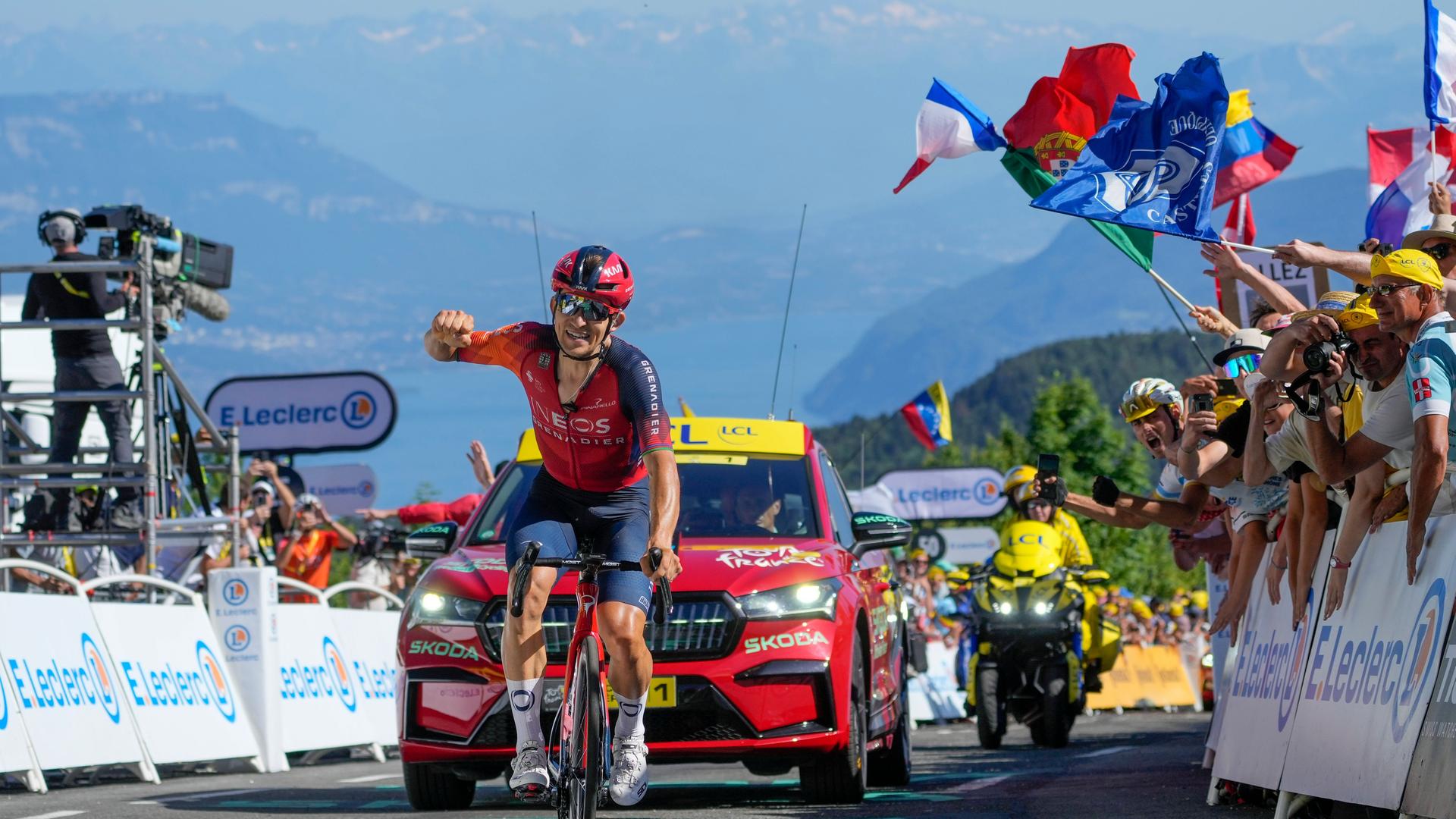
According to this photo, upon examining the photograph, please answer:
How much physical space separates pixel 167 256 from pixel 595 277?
10.9m

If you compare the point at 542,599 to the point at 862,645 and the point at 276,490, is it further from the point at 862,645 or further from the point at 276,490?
the point at 276,490

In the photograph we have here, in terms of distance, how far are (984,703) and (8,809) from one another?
9221 mm

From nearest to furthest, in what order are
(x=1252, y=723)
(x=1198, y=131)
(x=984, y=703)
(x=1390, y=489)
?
(x=1390, y=489), (x=1252, y=723), (x=1198, y=131), (x=984, y=703)

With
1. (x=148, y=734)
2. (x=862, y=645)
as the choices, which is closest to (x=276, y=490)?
(x=148, y=734)

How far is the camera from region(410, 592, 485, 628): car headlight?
10.0 metres

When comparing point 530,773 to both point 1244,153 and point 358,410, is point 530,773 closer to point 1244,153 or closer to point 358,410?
point 1244,153

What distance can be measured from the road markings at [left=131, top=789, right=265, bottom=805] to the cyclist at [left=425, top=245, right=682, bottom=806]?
149 inches

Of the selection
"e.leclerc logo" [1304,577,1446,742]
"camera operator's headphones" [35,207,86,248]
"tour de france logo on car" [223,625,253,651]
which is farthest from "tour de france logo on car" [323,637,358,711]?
"e.leclerc logo" [1304,577,1446,742]

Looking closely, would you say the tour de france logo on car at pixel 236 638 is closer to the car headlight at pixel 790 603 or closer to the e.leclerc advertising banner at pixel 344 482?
the car headlight at pixel 790 603

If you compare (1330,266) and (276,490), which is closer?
(1330,266)

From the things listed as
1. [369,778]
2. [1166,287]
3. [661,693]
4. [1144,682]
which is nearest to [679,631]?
[661,693]

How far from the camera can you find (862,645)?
35.7ft

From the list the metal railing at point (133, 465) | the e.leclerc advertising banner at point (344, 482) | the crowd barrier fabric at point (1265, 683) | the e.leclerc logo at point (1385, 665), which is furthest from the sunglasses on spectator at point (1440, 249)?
the e.leclerc advertising banner at point (344, 482)

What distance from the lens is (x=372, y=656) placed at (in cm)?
1794
